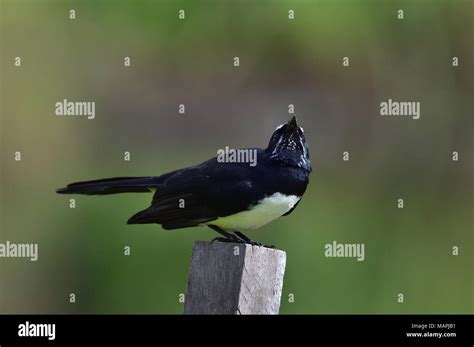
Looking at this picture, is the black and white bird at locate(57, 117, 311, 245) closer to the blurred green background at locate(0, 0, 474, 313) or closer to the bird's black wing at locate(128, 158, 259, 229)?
the bird's black wing at locate(128, 158, 259, 229)

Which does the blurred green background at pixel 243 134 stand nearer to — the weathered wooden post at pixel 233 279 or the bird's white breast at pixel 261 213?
the bird's white breast at pixel 261 213

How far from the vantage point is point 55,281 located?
9633 mm

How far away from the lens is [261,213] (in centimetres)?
509

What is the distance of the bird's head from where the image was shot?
5281 millimetres

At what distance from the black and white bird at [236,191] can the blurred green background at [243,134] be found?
11.8ft

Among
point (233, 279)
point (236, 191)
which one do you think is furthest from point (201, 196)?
point (233, 279)

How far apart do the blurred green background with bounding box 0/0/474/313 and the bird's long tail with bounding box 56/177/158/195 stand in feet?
10.7

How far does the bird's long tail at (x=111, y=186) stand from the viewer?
5.41 m

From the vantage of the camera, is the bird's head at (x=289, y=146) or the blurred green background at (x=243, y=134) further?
the blurred green background at (x=243, y=134)

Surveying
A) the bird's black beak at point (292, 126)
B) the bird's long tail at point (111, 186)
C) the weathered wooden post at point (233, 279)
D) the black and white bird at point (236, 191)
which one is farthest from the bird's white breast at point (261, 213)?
the weathered wooden post at point (233, 279)

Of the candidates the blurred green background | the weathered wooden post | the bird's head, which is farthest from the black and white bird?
the blurred green background

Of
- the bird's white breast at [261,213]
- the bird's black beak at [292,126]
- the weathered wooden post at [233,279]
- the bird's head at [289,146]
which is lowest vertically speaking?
the weathered wooden post at [233,279]

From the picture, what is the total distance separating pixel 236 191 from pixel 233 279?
1.22 metres
